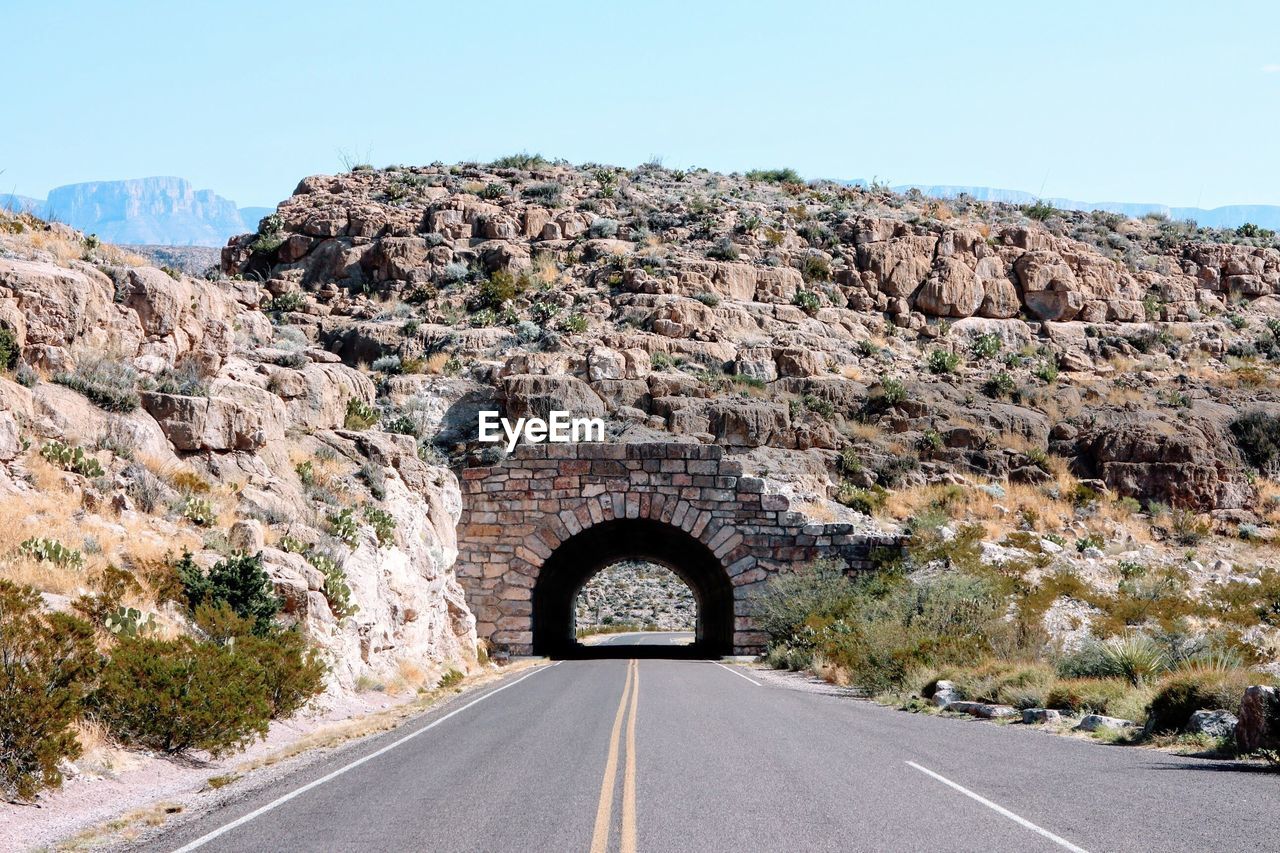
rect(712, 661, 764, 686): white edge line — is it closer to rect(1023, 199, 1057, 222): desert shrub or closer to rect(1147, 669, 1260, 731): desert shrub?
rect(1147, 669, 1260, 731): desert shrub

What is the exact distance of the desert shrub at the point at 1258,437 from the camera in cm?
3584

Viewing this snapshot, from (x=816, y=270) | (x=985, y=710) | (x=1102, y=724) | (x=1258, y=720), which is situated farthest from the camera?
(x=816, y=270)

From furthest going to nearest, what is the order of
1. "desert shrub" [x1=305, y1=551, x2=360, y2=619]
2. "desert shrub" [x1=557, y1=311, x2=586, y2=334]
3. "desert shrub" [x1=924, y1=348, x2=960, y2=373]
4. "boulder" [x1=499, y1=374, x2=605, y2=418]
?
1. "desert shrub" [x1=924, y1=348, x2=960, y2=373]
2. "desert shrub" [x1=557, y1=311, x2=586, y2=334]
3. "boulder" [x1=499, y1=374, x2=605, y2=418]
4. "desert shrub" [x1=305, y1=551, x2=360, y2=619]

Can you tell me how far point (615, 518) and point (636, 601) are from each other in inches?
1370

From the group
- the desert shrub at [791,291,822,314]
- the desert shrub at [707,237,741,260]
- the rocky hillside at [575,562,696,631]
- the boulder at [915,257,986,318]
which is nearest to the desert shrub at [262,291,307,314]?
the desert shrub at [707,237,741,260]

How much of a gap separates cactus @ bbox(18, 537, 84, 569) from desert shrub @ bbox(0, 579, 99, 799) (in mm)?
2547

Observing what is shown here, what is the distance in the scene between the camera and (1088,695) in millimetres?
16031

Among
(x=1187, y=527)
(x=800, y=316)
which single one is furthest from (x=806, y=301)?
(x=1187, y=527)

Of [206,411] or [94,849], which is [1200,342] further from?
[94,849]

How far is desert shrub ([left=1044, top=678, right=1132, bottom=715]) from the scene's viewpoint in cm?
1580

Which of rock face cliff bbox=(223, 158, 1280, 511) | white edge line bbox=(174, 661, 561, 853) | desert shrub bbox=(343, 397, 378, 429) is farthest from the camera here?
rock face cliff bbox=(223, 158, 1280, 511)

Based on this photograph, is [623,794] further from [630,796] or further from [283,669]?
[283,669]

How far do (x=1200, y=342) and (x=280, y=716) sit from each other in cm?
4158

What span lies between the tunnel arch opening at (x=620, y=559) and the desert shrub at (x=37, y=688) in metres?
21.1
